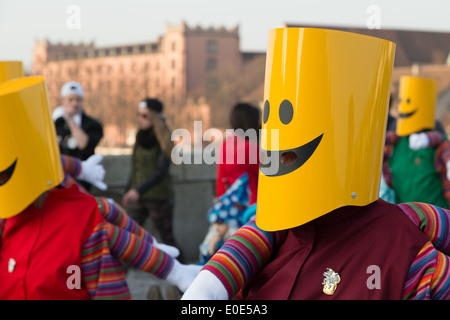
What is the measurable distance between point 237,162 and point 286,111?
228 centimetres

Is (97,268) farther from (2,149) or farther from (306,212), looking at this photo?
(306,212)

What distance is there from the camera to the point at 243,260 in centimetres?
195

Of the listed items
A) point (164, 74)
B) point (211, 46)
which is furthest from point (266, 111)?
point (211, 46)

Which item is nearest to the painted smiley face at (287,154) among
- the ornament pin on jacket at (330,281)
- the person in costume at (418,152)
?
the ornament pin on jacket at (330,281)

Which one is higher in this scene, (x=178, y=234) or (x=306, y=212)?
(x=306, y=212)

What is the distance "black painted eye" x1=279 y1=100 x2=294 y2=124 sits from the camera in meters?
1.87

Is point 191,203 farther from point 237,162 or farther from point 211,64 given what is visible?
point 211,64

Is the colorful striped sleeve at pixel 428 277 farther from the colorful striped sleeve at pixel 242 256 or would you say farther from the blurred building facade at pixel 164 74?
the blurred building facade at pixel 164 74

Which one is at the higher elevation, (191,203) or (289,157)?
(289,157)

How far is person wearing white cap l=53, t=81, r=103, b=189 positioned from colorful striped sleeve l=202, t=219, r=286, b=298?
2980mm

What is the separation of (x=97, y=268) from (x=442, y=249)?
1343mm

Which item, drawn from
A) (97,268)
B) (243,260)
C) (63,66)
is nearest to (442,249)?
(243,260)

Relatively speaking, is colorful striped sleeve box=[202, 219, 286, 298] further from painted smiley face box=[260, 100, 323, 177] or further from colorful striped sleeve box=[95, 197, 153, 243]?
colorful striped sleeve box=[95, 197, 153, 243]

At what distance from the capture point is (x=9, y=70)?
323cm
